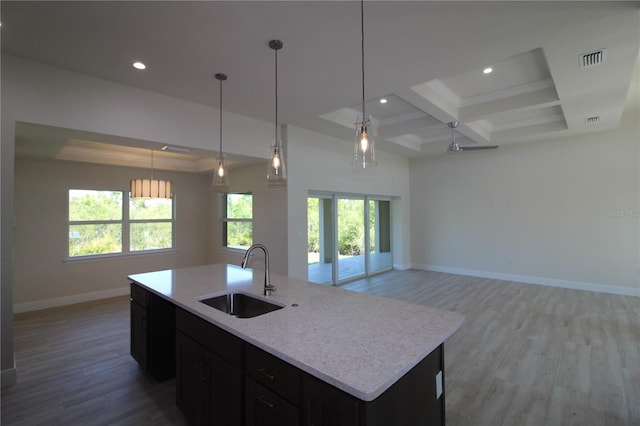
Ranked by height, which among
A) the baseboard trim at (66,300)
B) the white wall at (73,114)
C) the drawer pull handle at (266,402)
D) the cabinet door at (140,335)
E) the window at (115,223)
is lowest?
the baseboard trim at (66,300)

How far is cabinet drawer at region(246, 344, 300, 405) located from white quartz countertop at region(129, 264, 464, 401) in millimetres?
60

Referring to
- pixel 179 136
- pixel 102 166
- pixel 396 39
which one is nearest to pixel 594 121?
pixel 396 39

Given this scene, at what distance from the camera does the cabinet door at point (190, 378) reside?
1.88m

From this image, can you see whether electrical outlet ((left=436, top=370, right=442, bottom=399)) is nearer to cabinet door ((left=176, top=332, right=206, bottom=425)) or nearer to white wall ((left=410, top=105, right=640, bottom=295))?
cabinet door ((left=176, top=332, right=206, bottom=425))

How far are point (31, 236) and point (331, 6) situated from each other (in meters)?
5.74

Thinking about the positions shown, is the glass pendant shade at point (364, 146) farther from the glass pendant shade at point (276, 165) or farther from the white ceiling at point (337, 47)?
the white ceiling at point (337, 47)

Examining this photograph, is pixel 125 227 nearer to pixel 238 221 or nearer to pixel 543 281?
pixel 238 221

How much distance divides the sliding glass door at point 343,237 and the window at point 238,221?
1.28m

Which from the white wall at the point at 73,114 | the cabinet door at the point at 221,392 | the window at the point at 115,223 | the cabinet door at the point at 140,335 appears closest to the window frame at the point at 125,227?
the window at the point at 115,223

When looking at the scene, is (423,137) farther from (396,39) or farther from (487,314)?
(396,39)

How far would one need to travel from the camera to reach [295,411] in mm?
1268

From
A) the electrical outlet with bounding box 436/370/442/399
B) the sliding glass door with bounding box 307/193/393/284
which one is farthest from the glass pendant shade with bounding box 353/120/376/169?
the sliding glass door with bounding box 307/193/393/284

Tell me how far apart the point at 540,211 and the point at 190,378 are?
6.83 metres

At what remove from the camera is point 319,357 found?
4.13 ft
